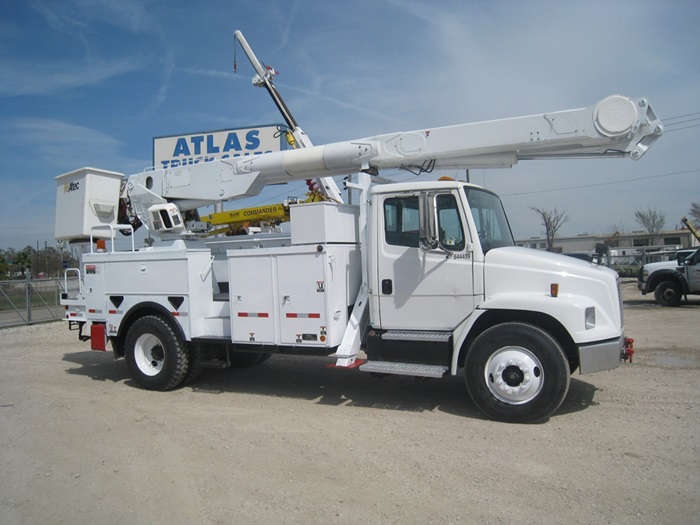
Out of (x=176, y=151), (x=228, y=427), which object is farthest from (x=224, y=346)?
(x=176, y=151)

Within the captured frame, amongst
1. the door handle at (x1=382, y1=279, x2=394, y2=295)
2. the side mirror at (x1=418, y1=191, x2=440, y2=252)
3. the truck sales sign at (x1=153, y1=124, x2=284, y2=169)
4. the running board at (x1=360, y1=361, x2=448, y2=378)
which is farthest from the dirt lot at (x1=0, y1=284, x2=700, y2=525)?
the truck sales sign at (x1=153, y1=124, x2=284, y2=169)

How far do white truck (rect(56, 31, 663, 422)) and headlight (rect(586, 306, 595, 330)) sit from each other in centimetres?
2

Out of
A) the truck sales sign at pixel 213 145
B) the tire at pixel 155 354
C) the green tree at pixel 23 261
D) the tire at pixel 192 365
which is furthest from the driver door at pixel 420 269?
the green tree at pixel 23 261

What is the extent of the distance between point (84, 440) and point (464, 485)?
409cm

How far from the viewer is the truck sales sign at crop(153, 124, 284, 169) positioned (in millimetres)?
23031

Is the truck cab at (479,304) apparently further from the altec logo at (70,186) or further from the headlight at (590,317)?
the altec logo at (70,186)

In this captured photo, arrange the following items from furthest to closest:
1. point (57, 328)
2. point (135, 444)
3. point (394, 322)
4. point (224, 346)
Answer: point (57, 328) < point (224, 346) < point (394, 322) < point (135, 444)

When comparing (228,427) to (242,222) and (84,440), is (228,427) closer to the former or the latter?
(84,440)

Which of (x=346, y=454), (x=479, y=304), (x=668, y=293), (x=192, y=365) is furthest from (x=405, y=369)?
(x=668, y=293)

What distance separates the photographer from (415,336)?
6461 millimetres

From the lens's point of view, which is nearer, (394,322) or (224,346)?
(394,322)

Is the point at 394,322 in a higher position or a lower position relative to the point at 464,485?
higher

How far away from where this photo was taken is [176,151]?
2450cm

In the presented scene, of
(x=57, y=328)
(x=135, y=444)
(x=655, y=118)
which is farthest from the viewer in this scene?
(x=57, y=328)
